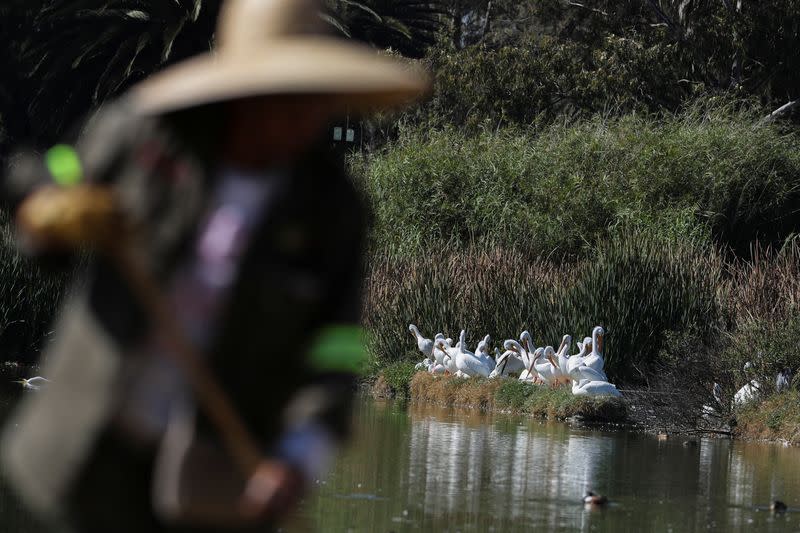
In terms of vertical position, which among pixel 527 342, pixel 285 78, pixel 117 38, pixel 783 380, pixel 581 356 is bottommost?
pixel 285 78

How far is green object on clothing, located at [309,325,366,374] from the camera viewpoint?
332 cm

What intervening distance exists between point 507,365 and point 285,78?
18259 millimetres

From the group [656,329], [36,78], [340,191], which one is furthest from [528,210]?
[340,191]

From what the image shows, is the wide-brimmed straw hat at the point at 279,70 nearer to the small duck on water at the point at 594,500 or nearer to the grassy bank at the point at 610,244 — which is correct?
the small duck on water at the point at 594,500

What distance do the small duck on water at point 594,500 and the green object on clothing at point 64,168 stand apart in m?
7.56

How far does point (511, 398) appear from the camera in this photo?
792 inches

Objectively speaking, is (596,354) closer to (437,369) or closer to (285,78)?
(437,369)

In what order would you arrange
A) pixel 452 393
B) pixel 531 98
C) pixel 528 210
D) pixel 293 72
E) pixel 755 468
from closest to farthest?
pixel 293 72 → pixel 755 468 → pixel 452 393 → pixel 528 210 → pixel 531 98

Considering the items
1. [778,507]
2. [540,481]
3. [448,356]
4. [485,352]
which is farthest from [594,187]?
[778,507]

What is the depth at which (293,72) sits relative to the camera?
3.20 metres

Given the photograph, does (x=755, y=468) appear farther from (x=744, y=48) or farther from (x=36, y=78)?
(x=36, y=78)

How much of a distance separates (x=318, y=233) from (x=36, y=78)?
3428cm

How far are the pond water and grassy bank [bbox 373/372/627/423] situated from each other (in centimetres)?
106

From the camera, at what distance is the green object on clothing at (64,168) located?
3.21 meters
